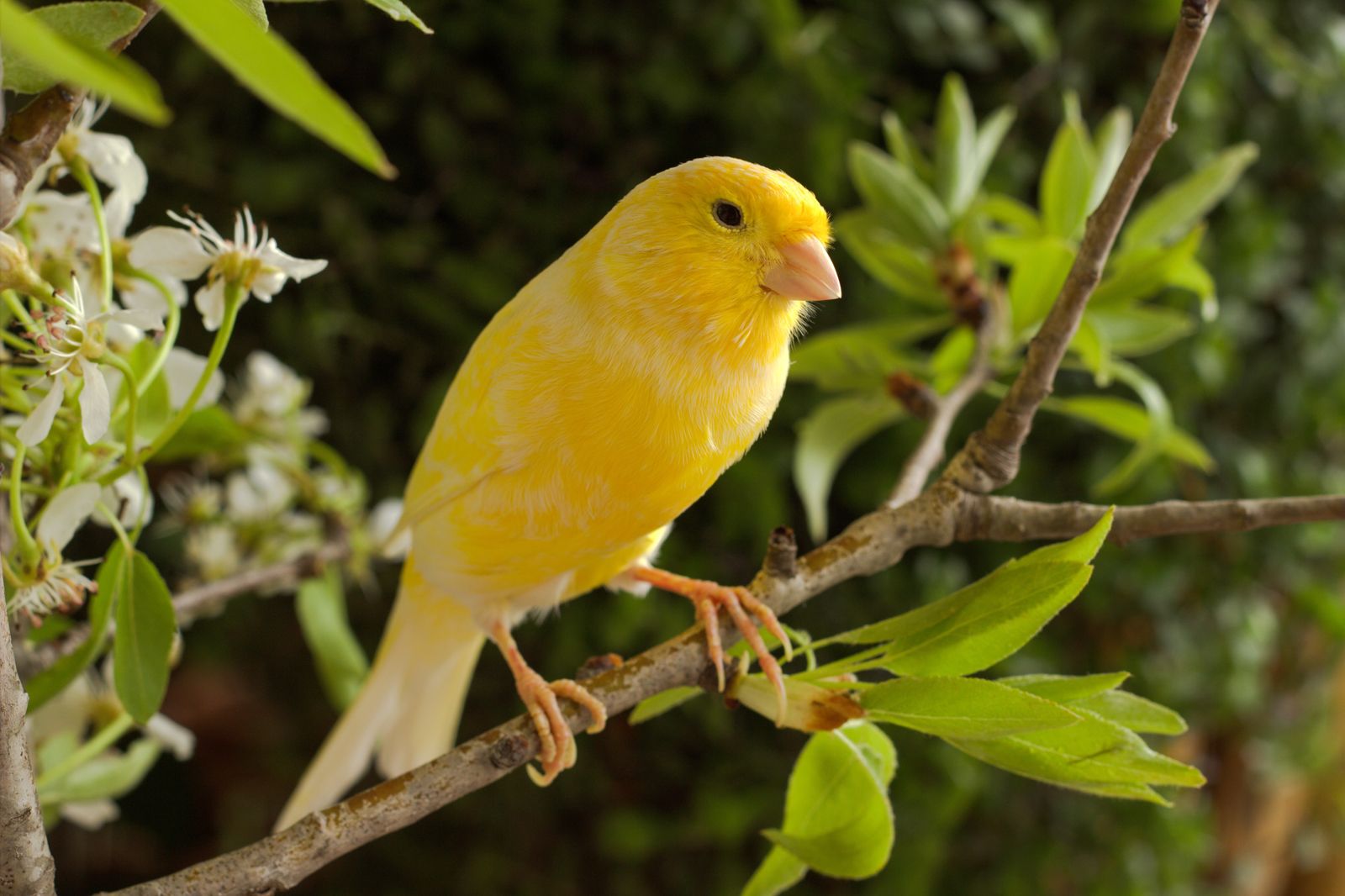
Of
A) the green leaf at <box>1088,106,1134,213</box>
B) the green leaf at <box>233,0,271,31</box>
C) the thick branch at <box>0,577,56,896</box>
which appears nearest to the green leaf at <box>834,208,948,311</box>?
the green leaf at <box>1088,106,1134,213</box>

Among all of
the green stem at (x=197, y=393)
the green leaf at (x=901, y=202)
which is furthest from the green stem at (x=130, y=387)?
the green leaf at (x=901, y=202)

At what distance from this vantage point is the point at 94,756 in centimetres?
74

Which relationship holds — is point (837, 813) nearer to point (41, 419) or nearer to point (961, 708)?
point (961, 708)

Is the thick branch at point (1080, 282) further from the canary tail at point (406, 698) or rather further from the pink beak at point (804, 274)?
the canary tail at point (406, 698)

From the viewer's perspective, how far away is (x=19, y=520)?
511 millimetres

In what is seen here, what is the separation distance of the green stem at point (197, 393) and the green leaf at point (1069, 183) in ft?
2.11

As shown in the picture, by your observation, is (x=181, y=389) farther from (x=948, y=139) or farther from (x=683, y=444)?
(x=948, y=139)

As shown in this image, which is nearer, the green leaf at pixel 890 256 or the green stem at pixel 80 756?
the green stem at pixel 80 756

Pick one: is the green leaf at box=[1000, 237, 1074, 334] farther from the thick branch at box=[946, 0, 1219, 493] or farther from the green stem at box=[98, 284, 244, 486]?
the green stem at box=[98, 284, 244, 486]

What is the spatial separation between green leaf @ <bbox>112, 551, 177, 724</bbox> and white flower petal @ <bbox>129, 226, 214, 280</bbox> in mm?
149

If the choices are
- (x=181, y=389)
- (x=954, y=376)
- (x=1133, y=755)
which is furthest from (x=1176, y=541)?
(x=181, y=389)

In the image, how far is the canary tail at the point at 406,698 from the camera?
0.77m

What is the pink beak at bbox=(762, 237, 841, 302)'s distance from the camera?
53cm

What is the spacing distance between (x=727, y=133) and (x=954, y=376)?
0.52 m
